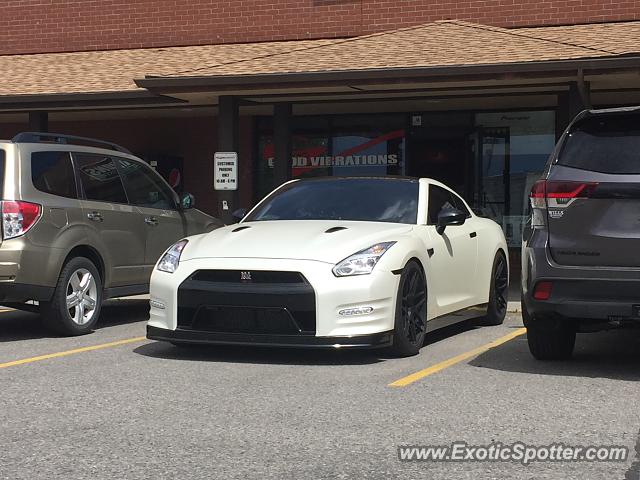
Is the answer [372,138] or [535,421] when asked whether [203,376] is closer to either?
[535,421]

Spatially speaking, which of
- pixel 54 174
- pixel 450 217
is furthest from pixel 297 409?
pixel 54 174

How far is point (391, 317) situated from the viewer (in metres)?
7.25

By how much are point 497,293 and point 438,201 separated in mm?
1690

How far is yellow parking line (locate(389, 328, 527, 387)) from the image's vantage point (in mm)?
6570

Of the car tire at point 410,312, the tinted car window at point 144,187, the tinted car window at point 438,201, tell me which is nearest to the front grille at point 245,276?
the car tire at point 410,312

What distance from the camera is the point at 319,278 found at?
277 inches

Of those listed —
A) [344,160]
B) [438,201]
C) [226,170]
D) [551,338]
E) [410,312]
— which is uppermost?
[438,201]

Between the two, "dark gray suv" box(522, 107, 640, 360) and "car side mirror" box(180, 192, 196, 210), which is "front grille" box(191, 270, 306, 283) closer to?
"dark gray suv" box(522, 107, 640, 360)

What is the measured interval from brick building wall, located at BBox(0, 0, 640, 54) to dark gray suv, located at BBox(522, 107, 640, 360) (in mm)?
10190

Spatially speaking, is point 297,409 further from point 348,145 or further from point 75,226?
point 348,145

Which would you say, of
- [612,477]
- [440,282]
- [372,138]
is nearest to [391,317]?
[440,282]

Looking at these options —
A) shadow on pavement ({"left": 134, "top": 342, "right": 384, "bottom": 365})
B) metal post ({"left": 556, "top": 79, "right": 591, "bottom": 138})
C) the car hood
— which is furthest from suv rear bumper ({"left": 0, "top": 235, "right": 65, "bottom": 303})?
metal post ({"left": 556, "top": 79, "right": 591, "bottom": 138})

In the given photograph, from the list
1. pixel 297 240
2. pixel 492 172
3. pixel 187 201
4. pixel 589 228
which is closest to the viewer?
pixel 589 228

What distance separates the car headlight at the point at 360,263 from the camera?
23.4 ft
